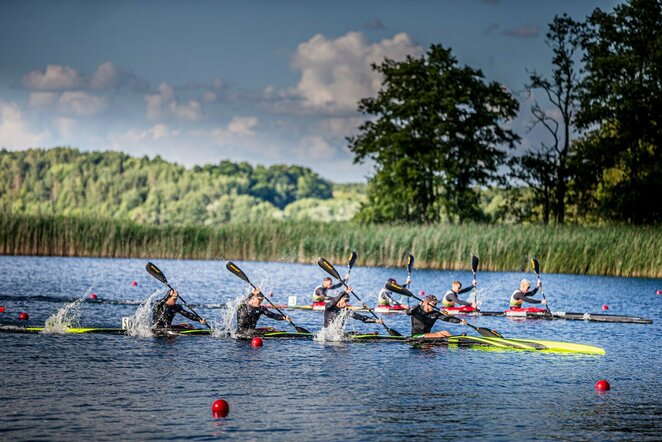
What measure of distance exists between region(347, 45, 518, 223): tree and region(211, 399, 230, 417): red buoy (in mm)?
50040

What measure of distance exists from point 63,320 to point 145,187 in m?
109

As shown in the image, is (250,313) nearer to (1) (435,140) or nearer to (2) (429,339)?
(2) (429,339)

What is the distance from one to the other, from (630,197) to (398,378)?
1762 inches

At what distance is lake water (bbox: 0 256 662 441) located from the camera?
1488 cm

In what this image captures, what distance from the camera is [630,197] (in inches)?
2375

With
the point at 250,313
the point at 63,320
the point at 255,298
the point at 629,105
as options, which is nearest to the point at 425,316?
the point at 255,298

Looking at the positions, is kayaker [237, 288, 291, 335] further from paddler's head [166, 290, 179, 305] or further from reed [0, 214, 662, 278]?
reed [0, 214, 662, 278]

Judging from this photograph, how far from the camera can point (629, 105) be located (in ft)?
194

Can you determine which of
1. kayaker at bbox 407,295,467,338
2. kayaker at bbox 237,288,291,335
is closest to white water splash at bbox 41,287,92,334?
kayaker at bbox 237,288,291,335

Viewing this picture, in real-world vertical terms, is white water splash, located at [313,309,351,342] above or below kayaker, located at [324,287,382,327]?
below

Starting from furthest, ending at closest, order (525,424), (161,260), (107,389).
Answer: (161,260), (107,389), (525,424)

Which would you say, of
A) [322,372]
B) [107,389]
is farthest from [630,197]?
[107,389]

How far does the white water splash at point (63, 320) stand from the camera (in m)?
23.8

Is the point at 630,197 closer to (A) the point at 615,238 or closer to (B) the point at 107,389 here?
(A) the point at 615,238
